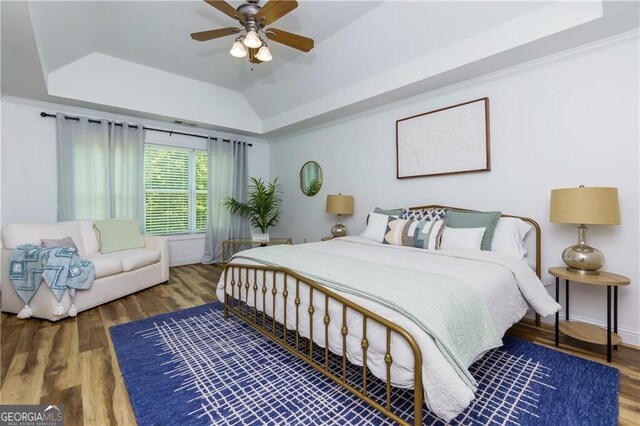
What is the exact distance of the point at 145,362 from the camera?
6.73ft

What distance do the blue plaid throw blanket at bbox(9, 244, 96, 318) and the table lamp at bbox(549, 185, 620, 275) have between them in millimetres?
4235

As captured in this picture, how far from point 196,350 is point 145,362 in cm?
33

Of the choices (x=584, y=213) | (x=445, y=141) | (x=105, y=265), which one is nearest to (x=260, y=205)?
(x=105, y=265)

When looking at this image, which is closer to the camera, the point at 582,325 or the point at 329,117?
the point at 582,325

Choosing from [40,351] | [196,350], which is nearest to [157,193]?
[40,351]

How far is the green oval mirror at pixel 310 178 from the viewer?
500 centimetres

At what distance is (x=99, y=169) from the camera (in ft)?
13.8

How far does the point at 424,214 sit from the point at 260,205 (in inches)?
119

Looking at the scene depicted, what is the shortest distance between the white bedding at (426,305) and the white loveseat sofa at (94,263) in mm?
1409

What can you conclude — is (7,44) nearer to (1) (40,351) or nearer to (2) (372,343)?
(1) (40,351)

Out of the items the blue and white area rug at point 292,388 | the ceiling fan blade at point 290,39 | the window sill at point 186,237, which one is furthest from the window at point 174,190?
the ceiling fan blade at point 290,39

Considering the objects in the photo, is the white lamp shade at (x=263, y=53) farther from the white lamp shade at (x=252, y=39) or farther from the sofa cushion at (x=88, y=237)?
the sofa cushion at (x=88, y=237)

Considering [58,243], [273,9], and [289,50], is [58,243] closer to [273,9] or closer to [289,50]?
[273,9]

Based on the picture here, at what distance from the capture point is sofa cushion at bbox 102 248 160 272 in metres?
3.41
